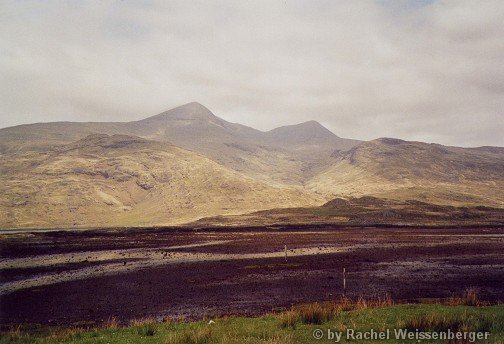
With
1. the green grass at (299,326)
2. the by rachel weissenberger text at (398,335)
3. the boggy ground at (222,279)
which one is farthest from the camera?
the boggy ground at (222,279)

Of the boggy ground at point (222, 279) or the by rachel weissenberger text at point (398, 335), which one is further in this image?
the boggy ground at point (222, 279)

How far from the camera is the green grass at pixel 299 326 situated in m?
13.2

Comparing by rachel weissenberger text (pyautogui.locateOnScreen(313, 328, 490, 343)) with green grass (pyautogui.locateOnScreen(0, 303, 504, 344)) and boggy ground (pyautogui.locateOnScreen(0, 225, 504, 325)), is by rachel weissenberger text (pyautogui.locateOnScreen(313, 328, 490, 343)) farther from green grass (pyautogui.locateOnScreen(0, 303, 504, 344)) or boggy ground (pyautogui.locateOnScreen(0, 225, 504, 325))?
boggy ground (pyautogui.locateOnScreen(0, 225, 504, 325))

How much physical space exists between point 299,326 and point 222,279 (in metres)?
20.1

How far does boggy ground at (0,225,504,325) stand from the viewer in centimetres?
2447

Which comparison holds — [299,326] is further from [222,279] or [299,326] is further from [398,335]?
[222,279]

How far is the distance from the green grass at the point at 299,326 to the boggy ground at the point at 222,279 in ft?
20.6

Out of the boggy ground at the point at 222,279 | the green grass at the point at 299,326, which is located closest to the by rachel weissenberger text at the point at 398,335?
the green grass at the point at 299,326

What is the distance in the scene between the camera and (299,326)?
14914 mm

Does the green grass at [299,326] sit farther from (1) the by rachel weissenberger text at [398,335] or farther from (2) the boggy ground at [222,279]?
(2) the boggy ground at [222,279]

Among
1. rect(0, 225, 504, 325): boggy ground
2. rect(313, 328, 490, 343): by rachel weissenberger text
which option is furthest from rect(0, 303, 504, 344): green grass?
rect(0, 225, 504, 325): boggy ground

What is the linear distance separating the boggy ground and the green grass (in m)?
6.28

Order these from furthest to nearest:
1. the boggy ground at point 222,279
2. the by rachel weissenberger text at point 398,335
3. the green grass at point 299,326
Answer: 1. the boggy ground at point 222,279
2. the green grass at point 299,326
3. the by rachel weissenberger text at point 398,335

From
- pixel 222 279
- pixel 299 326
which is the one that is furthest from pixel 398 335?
pixel 222 279
